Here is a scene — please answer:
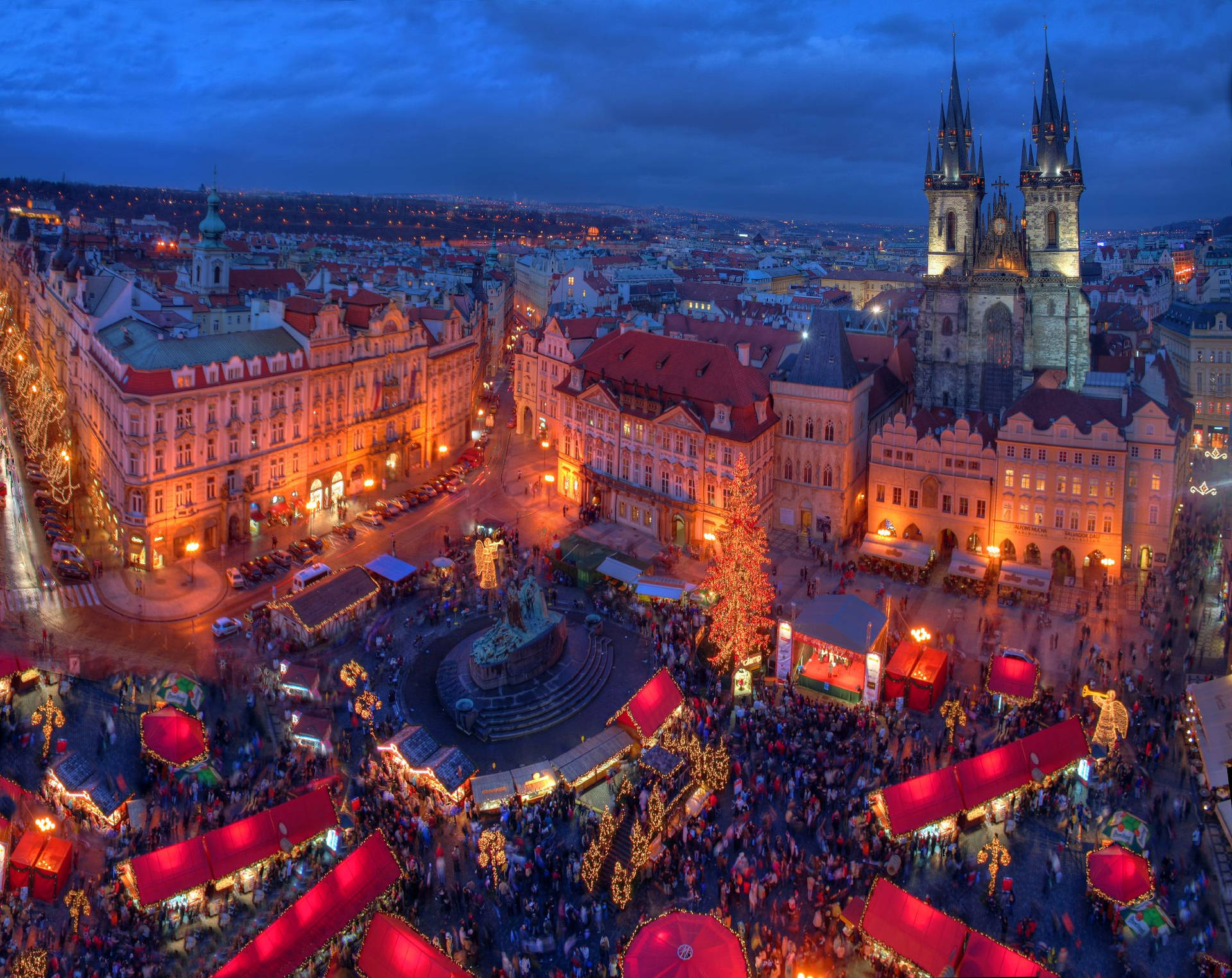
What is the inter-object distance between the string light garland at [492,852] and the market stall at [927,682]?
19.9 meters

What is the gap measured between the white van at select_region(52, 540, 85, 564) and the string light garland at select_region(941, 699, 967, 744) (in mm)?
47364

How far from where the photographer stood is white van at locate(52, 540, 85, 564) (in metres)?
55.4

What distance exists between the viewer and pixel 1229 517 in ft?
220

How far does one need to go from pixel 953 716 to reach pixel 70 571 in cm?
4708

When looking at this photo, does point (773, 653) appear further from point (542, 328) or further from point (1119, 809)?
point (542, 328)

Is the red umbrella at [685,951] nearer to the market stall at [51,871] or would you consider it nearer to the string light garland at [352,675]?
the market stall at [51,871]

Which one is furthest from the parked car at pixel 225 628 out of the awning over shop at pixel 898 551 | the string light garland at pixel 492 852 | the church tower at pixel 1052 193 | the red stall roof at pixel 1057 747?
the church tower at pixel 1052 193

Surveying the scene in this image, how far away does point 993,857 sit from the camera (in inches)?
1281

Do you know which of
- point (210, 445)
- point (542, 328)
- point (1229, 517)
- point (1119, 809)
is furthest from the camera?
point (542, 328)

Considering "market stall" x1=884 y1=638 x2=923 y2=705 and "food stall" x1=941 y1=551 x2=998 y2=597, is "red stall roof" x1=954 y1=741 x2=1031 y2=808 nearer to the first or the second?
"market stall" x1=884 y1=638 x2=923 y2=705

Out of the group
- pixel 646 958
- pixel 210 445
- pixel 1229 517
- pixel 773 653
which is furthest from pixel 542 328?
pixel 646 958

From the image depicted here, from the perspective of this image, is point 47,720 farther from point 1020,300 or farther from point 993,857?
point 1020,300

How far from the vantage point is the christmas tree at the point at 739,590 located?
43969mm

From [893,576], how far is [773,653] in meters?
15.6
